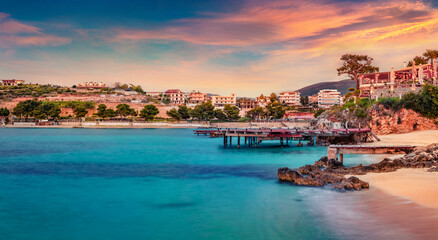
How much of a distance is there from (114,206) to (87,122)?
9358 centimetres

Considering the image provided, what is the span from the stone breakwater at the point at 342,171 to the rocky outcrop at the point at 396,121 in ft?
68.3

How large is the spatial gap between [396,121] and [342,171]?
25933mm

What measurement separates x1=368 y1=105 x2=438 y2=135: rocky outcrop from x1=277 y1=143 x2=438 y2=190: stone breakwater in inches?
820

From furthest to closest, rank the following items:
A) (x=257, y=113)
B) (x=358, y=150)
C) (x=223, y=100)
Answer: (x=223, y=100)
(x=257, y=113)
(x=358, y=150)

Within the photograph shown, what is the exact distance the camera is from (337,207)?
573 inches

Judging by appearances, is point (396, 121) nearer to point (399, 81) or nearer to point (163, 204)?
point (399, 81)

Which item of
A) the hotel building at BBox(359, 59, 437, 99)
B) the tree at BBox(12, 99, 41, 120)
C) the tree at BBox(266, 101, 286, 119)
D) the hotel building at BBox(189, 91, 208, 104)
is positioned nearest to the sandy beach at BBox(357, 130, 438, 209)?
the hotel building at BBox(359, 59, 437, 99)

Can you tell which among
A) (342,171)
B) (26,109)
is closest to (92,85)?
(26,109)

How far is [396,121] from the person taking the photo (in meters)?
42.2

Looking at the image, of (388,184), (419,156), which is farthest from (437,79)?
(388,184)

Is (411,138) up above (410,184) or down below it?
above

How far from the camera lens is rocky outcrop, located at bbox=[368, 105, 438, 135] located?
40.8 meters

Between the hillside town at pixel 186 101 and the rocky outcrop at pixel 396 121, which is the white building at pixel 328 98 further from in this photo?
the rocky outcrop at pixel 396 121

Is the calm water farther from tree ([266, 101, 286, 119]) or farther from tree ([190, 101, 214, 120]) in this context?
tree ([190, 101, 214, 120])
